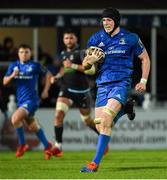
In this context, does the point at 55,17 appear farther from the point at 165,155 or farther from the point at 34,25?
the point at 165,155

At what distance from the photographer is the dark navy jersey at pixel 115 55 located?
1213 centimetres

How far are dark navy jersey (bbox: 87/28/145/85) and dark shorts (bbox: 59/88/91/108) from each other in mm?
3913

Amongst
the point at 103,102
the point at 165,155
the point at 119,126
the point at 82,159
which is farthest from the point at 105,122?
the point at 119,126

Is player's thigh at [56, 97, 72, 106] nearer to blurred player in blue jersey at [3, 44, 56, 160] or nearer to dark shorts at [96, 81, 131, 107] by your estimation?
blurred player in blue jersey at [3, 44, 56, 160]

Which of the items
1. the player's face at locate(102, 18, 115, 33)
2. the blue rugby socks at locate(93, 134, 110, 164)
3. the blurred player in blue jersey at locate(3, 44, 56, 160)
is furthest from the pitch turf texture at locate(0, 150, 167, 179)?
the player's face at locate(102, 18, 115, 33)

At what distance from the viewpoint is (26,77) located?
52.4ft

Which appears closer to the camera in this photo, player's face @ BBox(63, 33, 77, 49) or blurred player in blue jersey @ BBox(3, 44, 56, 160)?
player's face @ BBox(63, 33, 77, 49)

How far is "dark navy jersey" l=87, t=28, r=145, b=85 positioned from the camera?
12.1 metres

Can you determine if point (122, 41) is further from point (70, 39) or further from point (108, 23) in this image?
point (70, 39)

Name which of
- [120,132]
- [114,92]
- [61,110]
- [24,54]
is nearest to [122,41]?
[114,92]

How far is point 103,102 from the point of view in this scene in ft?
39.9

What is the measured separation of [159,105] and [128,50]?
859 cm

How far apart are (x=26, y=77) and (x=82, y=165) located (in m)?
3.09

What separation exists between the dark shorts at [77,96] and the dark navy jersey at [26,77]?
21.0 inches
